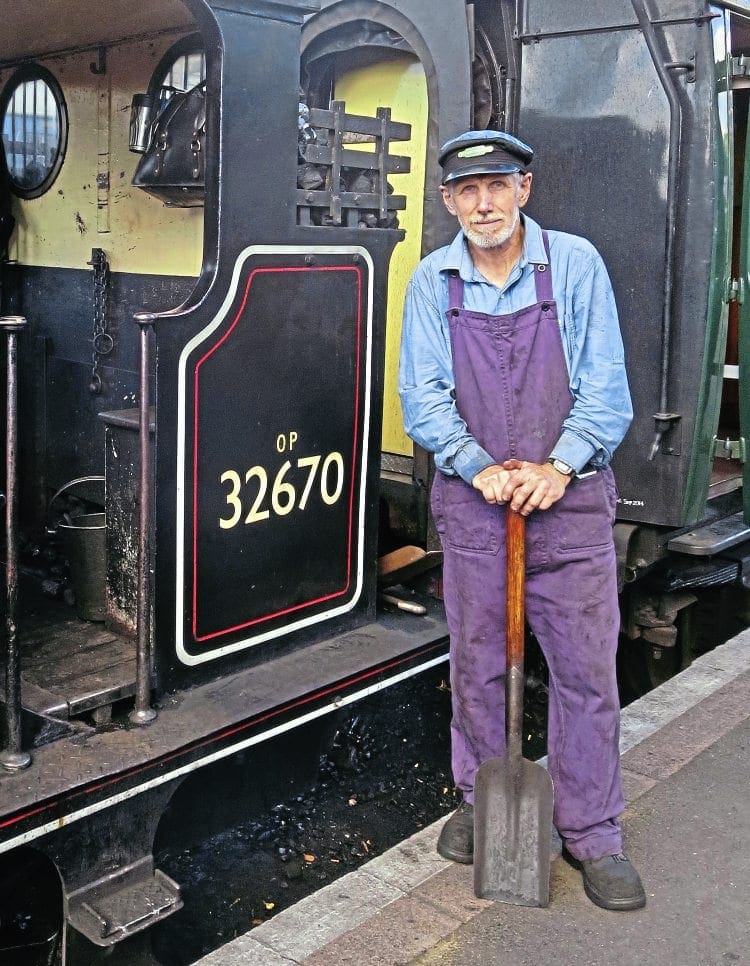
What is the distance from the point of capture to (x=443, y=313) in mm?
2943

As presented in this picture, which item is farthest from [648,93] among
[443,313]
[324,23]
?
[443,313]

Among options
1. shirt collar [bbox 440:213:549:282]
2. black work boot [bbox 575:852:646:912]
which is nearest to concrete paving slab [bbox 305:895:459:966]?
black work boot [bbox 575:852:646:912]

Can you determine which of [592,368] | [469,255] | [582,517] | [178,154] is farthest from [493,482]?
[178,154]

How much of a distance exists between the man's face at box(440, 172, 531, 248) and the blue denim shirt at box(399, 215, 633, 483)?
7 centimetres

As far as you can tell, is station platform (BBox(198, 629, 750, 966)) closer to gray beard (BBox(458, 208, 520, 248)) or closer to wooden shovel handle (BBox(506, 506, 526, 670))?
wooden shovel handle (BBox(506, 506, 526, 670))

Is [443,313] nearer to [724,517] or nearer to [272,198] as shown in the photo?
[272,198]

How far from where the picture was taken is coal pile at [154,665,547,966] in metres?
3.61

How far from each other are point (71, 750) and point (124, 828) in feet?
0.82

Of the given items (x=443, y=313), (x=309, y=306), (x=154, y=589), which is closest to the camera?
(x=443, y=313)

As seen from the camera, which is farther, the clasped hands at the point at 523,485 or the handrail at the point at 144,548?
the handrail at the point at 144,548

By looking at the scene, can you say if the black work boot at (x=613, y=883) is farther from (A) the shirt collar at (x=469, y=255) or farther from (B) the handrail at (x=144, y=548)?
(A) the shirt collar at (x=469, y=255)

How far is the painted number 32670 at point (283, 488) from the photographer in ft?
11.2

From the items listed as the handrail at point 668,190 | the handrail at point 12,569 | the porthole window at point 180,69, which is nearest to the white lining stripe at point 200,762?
the handrail at point 12,569

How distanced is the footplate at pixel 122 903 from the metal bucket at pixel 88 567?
38.4 inches
